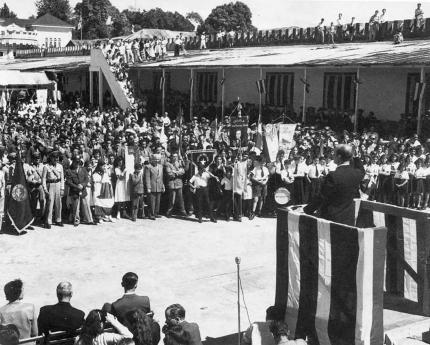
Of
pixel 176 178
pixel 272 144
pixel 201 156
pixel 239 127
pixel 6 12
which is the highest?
pixel 6 12

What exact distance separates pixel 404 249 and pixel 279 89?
21328 mm

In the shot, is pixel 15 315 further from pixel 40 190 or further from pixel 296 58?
pixel 296 58

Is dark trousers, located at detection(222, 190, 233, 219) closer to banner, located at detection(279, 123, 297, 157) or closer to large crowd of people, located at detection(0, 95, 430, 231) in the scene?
large crowd of people, located at detection(0, 95, 430, 231)

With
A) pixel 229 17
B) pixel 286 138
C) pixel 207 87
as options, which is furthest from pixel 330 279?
pixel 229 17

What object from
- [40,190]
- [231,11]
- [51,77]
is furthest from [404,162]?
[231,11]

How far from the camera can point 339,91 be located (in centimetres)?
2516

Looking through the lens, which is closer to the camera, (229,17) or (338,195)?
(338,195)

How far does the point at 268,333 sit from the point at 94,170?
761cm

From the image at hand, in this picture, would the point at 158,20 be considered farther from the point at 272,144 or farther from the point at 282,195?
the point at 282,195

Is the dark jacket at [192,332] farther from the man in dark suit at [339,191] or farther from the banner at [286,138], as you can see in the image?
the banner at [286,138]

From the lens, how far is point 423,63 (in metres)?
18.7

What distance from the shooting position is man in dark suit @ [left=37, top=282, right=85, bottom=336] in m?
5.74

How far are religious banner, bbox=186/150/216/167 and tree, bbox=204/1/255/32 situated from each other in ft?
218

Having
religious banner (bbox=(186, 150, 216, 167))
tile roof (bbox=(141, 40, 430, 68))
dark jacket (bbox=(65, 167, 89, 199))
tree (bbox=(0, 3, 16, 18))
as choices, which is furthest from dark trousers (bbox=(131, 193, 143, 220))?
tree (bbox=(0, 3, 16, 18))
